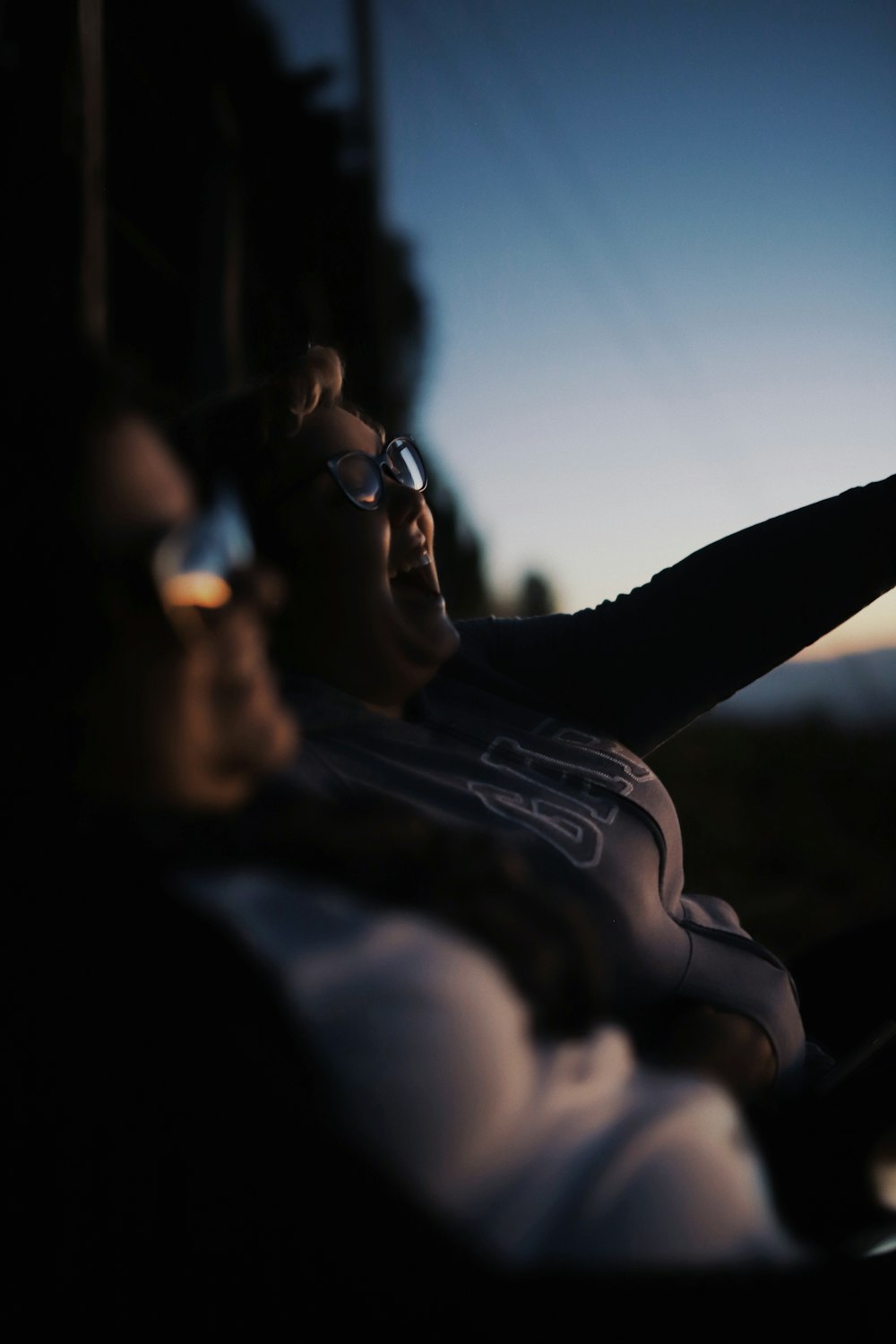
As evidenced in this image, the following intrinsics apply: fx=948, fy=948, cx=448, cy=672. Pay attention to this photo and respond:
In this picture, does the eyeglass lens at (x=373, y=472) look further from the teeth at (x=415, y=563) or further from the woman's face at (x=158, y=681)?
the woman's face at (x=158, y=681)

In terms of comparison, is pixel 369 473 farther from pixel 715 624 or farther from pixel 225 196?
pixel 225 196

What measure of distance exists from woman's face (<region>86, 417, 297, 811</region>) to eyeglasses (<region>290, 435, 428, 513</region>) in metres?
0.56

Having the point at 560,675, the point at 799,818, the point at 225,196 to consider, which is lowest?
the point at 799,818

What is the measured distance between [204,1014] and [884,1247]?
0.58 meters

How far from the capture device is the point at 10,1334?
586mm

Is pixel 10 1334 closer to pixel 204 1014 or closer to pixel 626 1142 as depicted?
pixel 204 1014

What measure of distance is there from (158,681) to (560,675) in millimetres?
981

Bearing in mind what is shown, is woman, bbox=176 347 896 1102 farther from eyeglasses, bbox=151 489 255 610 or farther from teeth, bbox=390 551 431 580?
eyeglasses, bbox=151 489 255 610

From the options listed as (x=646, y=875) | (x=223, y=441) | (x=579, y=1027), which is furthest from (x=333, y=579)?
(x=579, y=1027)

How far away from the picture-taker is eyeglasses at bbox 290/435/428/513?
119 centimetres

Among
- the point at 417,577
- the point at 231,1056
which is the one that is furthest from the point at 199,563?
the point at 417,577

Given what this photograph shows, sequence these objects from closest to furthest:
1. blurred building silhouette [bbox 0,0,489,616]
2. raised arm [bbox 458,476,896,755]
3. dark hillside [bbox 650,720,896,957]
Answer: raised arm [bbox 458,476,896,755], dark hillside [bbox 650,720,896,957], blurred building silhouette [bbox 0,0,489,616]

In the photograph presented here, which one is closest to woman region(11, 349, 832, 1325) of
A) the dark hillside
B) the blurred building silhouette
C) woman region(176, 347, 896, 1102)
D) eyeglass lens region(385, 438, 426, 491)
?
woman region(176, 347, 896, 1102)

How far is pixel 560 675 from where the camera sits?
58.7 inches
